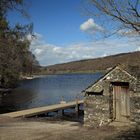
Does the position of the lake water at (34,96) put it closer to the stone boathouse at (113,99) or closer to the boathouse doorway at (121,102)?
the stone boathouse at (113,99)

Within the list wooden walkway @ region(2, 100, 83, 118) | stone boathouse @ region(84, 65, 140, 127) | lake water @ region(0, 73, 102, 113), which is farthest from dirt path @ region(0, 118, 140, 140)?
lake water @ region(0, 73, 102, 113)

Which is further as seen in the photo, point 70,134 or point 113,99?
point 113,99

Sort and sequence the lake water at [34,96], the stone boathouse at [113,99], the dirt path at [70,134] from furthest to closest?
the lake water at [34,96], the stone boathouse at [113,99], the dirt path at [70,134]

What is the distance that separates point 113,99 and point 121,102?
0.53m

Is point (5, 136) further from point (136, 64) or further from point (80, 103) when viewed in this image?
point (80, 103)

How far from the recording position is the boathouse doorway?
19.7 m

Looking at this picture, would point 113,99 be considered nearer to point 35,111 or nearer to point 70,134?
point 70,134

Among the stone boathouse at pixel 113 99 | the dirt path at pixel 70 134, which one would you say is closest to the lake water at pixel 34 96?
the stone boathouse at pixel 113 99

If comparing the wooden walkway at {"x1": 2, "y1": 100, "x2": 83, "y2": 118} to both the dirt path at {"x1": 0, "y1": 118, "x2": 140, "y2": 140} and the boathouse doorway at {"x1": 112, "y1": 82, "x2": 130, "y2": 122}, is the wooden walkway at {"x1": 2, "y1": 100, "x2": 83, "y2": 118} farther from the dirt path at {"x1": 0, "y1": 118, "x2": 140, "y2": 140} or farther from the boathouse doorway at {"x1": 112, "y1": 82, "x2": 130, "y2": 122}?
the boathouse doorway at {"x1": 112, "y1": 82, "x2": 130, "y2": 122}

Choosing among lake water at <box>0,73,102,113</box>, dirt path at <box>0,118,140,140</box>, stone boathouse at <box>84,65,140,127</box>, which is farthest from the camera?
lake water at <box>0,73,102,113</box>

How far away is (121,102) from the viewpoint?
65.7 ft

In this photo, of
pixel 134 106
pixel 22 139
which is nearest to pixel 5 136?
pixel 22 139

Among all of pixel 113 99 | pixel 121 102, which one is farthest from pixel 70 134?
pixel 121 102

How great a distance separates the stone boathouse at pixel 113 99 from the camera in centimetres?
1921
